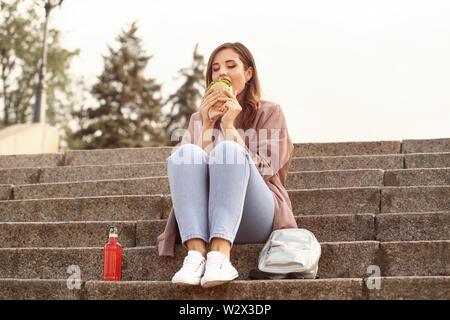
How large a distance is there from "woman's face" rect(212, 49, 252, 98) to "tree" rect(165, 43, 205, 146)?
78.7 ft

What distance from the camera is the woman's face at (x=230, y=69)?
12.8 ft

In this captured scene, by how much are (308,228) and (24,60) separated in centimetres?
2278

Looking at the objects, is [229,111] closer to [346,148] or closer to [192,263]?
[192,263]

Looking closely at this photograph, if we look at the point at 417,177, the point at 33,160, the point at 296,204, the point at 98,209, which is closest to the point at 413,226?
the point at 296,204

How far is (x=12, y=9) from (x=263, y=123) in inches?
881

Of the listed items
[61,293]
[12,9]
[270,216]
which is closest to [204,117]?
[270,216]

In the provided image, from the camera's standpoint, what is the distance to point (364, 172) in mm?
4852

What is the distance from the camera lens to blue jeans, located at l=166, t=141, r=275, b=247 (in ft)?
9.82

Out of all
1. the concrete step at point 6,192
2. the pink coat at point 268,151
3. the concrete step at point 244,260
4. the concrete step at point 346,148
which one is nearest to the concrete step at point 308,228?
the concrete step at point 244,260

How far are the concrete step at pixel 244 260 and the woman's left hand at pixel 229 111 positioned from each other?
70cm

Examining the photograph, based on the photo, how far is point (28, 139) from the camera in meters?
8.95

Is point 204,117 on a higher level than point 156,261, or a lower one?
higher

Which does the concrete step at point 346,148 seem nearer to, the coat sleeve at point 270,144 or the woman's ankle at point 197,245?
the coat sleeve at point 270,144
